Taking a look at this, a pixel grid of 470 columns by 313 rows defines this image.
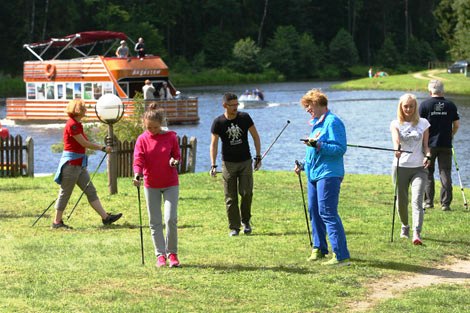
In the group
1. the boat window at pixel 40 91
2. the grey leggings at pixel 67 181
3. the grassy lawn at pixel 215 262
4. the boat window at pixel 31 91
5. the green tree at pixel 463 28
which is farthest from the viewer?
the green tree at pixel 463 28

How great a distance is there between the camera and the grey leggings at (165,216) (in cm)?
1102

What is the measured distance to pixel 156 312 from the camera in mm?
9016

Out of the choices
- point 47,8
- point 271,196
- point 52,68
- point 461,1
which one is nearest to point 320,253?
point 271,196

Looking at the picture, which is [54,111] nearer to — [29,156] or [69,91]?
[69,91]

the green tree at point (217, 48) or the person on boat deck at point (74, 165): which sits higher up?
the green tree at point (217, 48)

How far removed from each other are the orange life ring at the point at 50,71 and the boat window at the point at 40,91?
0.85m

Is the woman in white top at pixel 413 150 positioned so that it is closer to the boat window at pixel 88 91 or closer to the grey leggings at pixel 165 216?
the grey leggings at pixel 165 216

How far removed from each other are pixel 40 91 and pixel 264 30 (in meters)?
80.6

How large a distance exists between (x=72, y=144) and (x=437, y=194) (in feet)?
24.4

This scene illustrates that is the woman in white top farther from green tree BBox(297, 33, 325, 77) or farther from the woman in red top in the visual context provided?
green tree BBox(297, 33, 325, 77)

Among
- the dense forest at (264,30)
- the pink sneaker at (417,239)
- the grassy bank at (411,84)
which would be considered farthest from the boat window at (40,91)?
the dense forest at (264,30)

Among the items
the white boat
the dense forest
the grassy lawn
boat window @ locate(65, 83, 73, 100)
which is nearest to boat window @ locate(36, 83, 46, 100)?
boat window @ locate(65, 83, 73, 100)

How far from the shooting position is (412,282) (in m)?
10.4

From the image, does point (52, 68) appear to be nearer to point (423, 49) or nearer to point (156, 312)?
point (156, 312)
